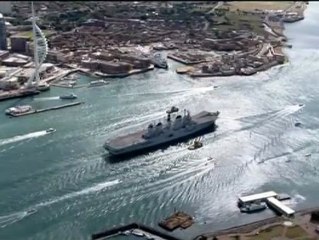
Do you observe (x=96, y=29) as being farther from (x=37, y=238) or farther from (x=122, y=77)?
(x=37, y=238)

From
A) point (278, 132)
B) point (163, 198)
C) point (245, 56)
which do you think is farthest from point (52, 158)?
point (245, 56)

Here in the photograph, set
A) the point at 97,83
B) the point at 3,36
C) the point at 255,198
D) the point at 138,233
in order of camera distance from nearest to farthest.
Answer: the point at 138,233 < the point at 255,198 < the point at 97,83 < the point at 3,36

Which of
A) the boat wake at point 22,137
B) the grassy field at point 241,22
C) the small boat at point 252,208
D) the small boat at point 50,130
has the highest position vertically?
the grassy field at point 241,22

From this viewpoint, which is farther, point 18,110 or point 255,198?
point 18,110

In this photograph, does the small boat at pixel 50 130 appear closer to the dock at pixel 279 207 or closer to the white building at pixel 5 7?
the dock at pixel 279 207

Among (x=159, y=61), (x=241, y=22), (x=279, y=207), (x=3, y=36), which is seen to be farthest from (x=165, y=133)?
(x=241, y=22)

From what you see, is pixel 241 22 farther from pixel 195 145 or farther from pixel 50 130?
pixel 50 130

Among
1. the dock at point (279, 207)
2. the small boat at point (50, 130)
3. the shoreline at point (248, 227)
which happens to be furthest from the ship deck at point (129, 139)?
the shoreline at point (248, 227)
